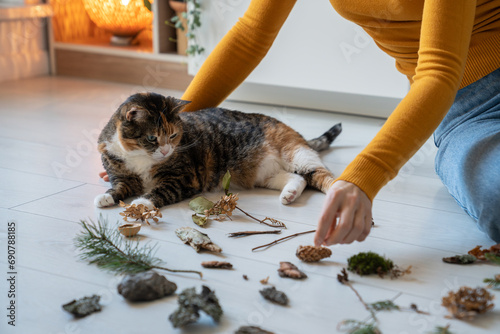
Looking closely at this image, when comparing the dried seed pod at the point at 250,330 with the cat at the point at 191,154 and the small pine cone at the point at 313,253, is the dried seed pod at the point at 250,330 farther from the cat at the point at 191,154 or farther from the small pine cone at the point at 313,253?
the cat at the point at 191,154

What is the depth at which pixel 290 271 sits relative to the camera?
115 cm

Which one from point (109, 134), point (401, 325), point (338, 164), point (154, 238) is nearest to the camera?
point (401, 325)

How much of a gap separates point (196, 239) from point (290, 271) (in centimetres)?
24

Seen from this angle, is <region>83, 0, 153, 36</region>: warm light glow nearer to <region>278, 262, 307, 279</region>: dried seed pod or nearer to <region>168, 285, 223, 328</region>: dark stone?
<region>278, 262, 307, 279</region>: dried seed pod

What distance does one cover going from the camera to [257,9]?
162cm

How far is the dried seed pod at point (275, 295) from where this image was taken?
1.04 metres

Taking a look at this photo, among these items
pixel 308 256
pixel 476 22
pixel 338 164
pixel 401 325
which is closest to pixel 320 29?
pixel 338 164

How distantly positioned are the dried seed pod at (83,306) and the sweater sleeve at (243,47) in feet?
2.79

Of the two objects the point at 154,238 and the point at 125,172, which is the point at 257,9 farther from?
the point at 154,238

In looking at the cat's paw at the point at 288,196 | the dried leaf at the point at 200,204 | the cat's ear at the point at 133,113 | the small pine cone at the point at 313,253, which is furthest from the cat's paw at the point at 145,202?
the small pine cone at the point at 313,253

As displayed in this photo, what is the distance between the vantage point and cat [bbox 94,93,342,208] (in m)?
1.56

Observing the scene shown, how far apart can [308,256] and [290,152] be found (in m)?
0.58

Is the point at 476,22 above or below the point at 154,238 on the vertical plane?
above

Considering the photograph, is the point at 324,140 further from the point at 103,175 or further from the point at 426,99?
the point at 426,99
